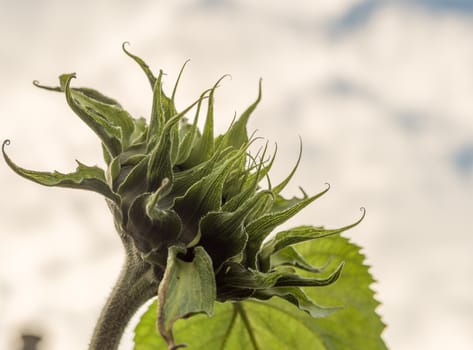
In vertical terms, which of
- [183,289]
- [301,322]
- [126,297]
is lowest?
[183,289]

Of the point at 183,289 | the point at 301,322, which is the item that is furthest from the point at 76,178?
the point at 301,322

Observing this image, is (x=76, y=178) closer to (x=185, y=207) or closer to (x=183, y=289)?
(x=185, y=207)

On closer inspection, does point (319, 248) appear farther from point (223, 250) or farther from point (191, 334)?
point (223, 250)

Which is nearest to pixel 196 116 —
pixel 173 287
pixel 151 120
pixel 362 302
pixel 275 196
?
pixel 151 120

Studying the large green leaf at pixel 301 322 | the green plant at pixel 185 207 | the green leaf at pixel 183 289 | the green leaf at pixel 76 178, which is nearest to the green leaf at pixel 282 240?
the green plant at pixel 185 207

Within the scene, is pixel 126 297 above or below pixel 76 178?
below

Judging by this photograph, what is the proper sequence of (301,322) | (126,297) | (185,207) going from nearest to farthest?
(185,207), (126,297), (301,322)

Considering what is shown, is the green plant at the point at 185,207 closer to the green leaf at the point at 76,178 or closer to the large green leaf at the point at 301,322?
the green leaf at the point at 76,178
